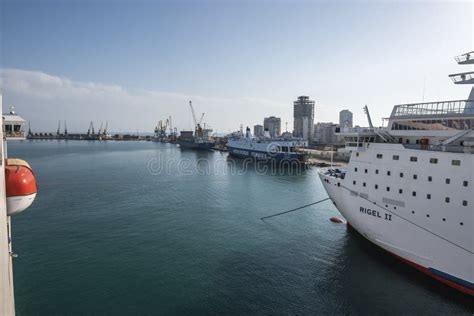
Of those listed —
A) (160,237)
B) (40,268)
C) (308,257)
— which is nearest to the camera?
(40,268)

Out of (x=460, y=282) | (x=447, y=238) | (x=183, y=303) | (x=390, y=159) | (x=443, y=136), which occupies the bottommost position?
(x=183, y=303)

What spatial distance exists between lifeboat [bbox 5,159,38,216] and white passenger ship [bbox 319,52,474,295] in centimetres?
1942

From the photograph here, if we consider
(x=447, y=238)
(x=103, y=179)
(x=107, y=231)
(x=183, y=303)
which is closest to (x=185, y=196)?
(x=107, y=231)

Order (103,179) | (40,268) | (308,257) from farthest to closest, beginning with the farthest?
1. (103,179)
2. (308,257)
3. (40,268)

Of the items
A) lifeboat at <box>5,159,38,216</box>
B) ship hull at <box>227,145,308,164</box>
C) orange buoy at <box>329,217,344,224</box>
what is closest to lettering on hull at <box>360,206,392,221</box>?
orange buoy at <box>329,217,344,224</box>

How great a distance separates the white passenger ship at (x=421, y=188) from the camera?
48.2 feet

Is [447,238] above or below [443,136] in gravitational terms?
below

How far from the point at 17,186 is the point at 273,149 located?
73309mm

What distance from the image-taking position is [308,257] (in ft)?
63.6

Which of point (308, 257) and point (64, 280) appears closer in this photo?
point (64, 280)

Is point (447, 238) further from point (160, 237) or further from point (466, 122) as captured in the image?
point (160, 237)

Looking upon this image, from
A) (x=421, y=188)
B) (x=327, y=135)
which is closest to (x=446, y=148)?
(x=421, y=188)

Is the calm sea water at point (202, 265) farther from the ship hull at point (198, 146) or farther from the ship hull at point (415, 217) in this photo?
the ship hull at point (198, 146)

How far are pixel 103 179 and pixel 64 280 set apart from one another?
3562 cm
